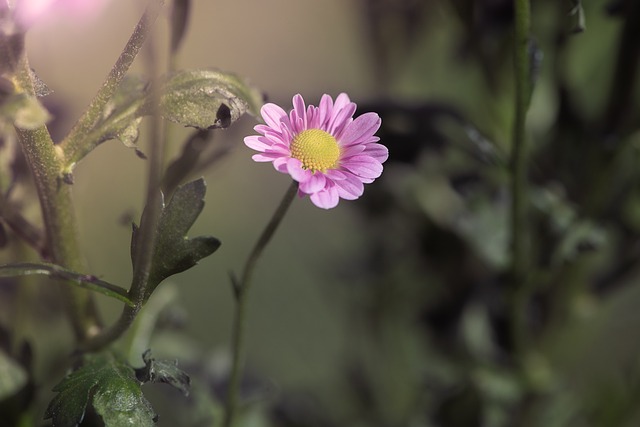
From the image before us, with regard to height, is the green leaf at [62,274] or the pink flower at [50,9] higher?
the pink flower at [50,9]

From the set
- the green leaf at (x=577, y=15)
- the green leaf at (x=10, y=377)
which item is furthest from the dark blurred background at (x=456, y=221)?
the green leaf at (x=10, y=377)

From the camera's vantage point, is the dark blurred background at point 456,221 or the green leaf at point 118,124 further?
the dark blurred background at point 456,221

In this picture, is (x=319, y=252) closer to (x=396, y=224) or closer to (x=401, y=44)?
(x=396, y=224)

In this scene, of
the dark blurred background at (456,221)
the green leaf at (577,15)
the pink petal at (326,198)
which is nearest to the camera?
the pink petal at (326,198)

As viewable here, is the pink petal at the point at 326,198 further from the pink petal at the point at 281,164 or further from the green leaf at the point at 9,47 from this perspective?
the green leaf at the point at 9,47

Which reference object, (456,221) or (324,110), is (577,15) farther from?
(456,221)

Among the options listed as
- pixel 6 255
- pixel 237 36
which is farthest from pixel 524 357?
pixel 237 36
